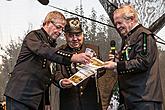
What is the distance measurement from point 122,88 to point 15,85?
696 millimetres

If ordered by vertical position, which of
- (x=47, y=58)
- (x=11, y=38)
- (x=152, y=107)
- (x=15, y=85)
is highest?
(x=11, y=38)

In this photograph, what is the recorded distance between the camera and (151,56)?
2.37m

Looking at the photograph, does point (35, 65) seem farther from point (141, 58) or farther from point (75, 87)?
point (141, 58)

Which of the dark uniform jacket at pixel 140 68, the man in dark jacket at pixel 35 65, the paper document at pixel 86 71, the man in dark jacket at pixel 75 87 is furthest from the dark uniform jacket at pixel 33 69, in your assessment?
the dark uniform jacket at pixel 140 68

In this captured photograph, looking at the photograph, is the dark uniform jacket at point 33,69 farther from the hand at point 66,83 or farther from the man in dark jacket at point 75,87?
the man in dark jacket at point 75,87

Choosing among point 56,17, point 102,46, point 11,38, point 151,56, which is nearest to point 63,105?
point 56,17

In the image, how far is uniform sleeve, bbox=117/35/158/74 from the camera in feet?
7.70

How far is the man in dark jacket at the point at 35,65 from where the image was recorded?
99.0 inches

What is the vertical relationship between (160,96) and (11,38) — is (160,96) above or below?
below

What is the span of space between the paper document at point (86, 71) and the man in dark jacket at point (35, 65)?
62 mm

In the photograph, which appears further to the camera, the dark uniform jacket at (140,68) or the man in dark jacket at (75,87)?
the man in dark jacket at (75,87)

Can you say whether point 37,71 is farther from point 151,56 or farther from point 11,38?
point 11,38

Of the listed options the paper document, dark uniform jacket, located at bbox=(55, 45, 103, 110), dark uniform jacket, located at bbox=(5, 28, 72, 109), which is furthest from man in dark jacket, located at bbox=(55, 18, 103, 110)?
dark uniform jacket, located at bbox=(5, 28, 72, 109)

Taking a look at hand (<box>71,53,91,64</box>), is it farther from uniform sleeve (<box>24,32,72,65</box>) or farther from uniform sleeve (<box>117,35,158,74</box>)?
uniform sleeve (<box>117,35,158,74</box>)
